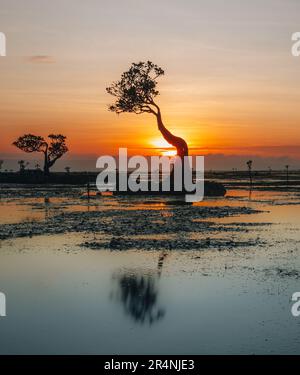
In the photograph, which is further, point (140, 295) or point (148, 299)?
point (140, 295)

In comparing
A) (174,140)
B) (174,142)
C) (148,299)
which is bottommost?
(148,299)

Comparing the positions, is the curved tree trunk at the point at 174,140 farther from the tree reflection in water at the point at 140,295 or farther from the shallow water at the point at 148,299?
the tree reflection in water at the point at 140,295

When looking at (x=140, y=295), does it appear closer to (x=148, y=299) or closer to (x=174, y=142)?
(x=148, y=299)

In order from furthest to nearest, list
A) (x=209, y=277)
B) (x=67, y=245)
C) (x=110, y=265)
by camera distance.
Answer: (x=67, y=245)
(x=110, y=265)
(x=209, y=277)

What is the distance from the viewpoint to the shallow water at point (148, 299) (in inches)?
347

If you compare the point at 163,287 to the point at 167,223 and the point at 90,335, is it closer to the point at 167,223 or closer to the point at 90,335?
the point at 90,335

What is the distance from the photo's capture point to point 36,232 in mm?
22625

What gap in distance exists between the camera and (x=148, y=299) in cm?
1141

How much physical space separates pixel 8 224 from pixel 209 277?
14952 mm

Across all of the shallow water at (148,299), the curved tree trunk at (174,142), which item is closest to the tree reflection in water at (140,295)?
the shallow water at (148,299)

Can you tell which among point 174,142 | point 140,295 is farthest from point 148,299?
point 174,142

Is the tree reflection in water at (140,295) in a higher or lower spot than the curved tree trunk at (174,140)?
lower
